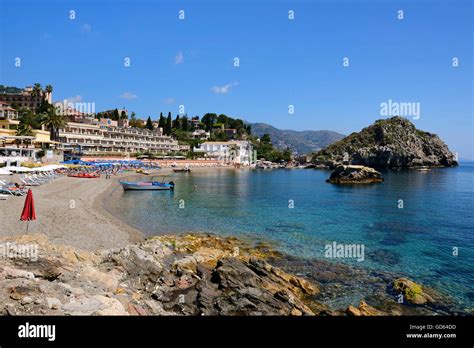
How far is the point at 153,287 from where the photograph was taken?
1274 cm

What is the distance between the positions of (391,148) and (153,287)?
527 ft

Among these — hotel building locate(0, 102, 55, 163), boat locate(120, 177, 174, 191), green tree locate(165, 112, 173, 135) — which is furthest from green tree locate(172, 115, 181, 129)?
boat locate(120, 177, 174, 191)

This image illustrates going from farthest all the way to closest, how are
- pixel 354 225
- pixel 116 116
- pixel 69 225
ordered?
pixel 116 116 < pixel 354 225 < pixel 69 225

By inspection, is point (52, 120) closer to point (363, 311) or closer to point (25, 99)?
point (25, 99)

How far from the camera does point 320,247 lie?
75.6ft

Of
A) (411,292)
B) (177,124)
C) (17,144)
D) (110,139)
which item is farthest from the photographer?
(177,124)

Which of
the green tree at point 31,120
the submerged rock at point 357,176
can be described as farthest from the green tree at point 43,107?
the submerged rock at point 357,176

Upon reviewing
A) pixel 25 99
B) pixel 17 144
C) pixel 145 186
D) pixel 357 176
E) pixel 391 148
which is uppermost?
pixel 25 99

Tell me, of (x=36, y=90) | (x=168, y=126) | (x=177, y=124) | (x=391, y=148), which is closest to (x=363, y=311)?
(x=36, y=90)
